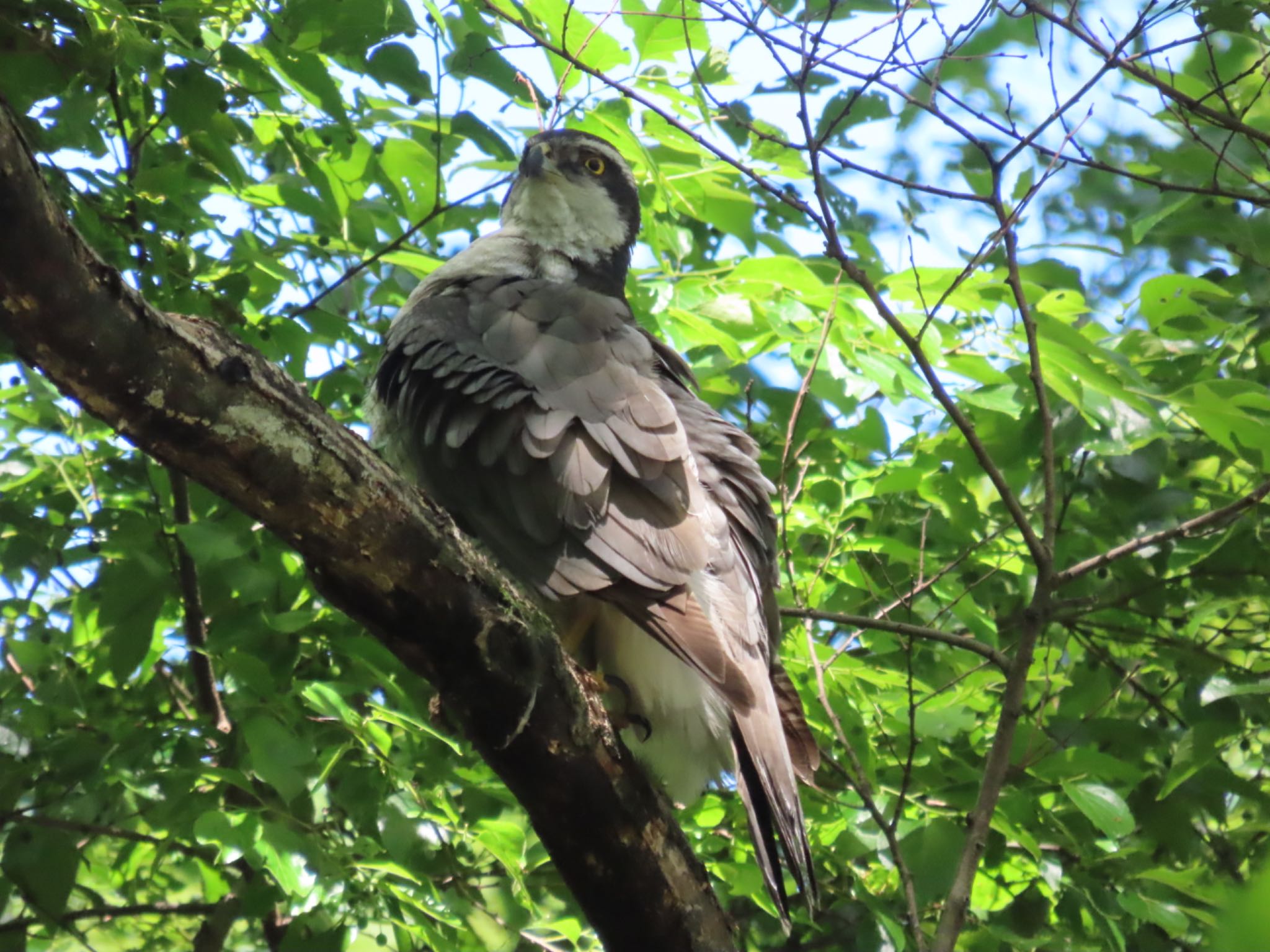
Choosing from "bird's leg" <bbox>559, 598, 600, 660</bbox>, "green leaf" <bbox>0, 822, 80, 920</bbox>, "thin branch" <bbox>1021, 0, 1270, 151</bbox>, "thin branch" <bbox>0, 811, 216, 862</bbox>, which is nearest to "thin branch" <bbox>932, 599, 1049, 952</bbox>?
"bird's leg" <bbox>559, 598, 600, 660</bbox>

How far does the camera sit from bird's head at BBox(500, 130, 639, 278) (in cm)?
398

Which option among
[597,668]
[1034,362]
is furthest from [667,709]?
[1034,362]

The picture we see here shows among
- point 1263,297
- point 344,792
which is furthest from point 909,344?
point 344,792

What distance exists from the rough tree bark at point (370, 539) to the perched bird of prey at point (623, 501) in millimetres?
303

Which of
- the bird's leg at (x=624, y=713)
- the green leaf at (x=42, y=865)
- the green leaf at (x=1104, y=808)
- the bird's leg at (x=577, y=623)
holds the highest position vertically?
the bird's leg at (x=577, y=623)

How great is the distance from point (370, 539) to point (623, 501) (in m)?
0.92

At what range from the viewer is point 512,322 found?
3.08 meters

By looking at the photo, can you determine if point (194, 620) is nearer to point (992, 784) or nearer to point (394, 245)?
point (394, 245)

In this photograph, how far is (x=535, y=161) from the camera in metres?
3.86

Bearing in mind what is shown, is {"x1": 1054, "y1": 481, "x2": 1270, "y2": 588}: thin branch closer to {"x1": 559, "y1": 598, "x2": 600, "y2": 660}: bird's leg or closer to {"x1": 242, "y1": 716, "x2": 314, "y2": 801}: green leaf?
{"x1": 559, "y1": 598, "x2": 600, "y2": 660}: bird's leg

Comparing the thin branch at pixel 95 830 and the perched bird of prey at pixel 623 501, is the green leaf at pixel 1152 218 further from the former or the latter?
the thin branch at pixel 95 830

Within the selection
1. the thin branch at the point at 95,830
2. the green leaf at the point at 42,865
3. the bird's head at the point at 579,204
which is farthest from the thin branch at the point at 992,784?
the green leaf at the point at 42,865

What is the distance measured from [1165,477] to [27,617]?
12.2 feet

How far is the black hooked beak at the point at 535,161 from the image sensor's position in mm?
3857
